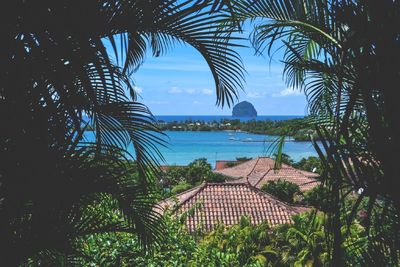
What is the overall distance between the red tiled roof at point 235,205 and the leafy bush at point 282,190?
5.49 meters

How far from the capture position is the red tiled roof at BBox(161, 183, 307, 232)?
14836mm

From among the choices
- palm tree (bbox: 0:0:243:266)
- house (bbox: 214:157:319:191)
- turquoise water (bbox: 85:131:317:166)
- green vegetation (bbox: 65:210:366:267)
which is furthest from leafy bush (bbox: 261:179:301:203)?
turquoise water (bbox: 85:131:317:166)

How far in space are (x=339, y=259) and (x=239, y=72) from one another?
5.12ft

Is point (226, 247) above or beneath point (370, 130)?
beneath

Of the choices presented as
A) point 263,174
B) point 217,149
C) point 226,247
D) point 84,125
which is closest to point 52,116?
point 84,125

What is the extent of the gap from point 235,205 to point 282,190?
24.4 ft

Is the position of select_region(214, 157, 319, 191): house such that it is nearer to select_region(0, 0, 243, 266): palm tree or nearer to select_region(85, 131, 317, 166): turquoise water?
select_region(0, 0, 243, 266): palm tree

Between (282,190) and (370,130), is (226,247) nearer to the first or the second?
(370,130)

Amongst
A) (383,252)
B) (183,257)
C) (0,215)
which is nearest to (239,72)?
(383,252)

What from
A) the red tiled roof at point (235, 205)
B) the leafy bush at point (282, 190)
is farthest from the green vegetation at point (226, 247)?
the leafy bush at point (282, 190)

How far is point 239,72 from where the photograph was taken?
10.1 feet

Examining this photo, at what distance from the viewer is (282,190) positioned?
22469 millimetres

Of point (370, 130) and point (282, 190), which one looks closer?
point (370, 130)

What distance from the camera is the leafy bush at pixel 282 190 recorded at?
73.3 feet
